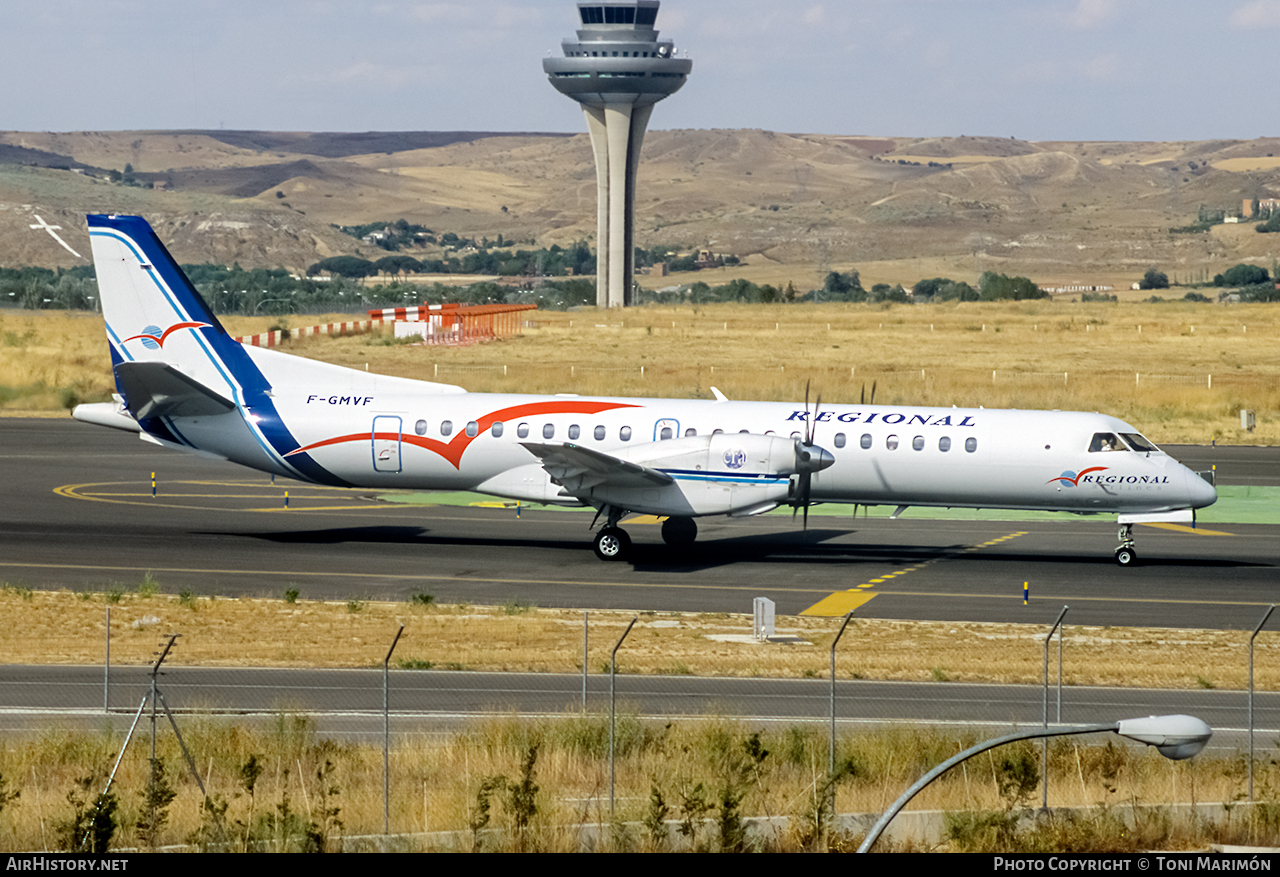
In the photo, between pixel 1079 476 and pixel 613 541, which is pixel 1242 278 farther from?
pixel 613 541

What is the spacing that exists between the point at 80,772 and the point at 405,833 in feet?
15.6

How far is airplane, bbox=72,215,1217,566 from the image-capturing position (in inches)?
1291

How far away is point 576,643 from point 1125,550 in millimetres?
14933

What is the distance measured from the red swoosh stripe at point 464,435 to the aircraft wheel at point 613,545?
9.83 feet

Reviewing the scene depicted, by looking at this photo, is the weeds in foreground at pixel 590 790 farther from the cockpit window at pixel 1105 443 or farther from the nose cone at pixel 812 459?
the cockpit window at pixel 1105 443

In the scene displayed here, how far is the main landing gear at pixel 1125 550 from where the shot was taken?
33750 mm

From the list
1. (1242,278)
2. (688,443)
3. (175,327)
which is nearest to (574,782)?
(688,443)

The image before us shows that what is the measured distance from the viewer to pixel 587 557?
34.6m

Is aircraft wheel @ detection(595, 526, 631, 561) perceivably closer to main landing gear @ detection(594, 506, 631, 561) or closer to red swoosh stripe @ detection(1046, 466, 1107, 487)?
main landing gear @ detection(594, 506, 631, 561)

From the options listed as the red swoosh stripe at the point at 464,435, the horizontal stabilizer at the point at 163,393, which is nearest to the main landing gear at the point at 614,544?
the red swoosh stripe at the point at 464,435

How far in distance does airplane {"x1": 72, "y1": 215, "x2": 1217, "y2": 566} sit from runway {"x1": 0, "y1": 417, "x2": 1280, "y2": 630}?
1523 mm

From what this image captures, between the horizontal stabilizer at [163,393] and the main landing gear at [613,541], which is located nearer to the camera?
the horizontal stabilizer at [163,393]

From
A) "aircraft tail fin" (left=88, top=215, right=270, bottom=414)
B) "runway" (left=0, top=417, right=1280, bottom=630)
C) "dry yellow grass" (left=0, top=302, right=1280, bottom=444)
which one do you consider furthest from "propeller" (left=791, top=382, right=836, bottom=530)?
"dry yellow grass" (left=0, top=302, right=1280, bottom=444)

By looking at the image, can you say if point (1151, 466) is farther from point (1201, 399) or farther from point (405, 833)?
point (1201, 399)
